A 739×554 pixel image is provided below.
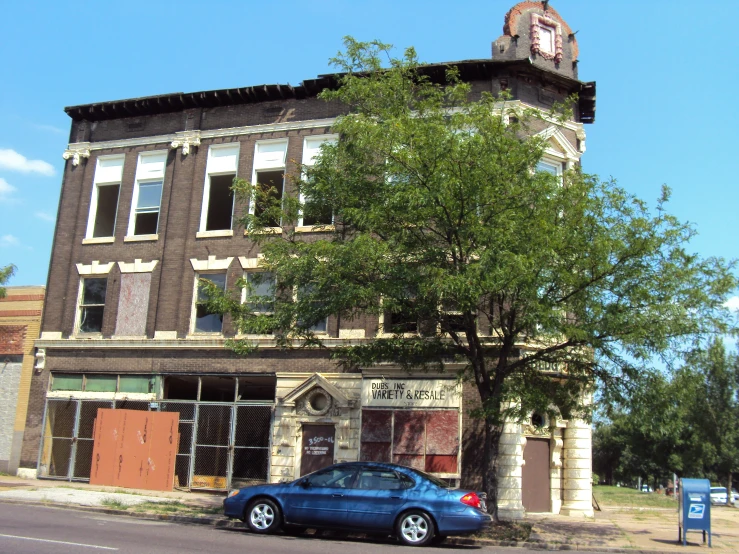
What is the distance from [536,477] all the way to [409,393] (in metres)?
3.98

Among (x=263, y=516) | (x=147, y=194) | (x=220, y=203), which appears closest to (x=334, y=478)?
(x=263, y=516)

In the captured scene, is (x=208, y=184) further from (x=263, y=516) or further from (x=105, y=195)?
(x=263, y=516)

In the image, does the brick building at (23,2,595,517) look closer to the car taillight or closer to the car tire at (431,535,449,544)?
the car tire at (431,535,449,544)

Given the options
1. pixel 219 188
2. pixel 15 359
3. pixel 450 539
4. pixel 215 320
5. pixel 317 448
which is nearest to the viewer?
pixel 450 539

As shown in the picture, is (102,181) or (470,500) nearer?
(470,500)

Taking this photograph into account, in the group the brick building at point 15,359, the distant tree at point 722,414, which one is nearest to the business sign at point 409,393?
the brick building at point 15,359

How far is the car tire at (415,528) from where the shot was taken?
1234 centimetres

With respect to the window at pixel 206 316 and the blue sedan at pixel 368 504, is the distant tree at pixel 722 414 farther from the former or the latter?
A: the blue sedan at pixel 368 504

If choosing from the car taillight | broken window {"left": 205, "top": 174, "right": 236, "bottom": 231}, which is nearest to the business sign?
the car taillight

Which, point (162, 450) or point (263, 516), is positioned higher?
point (162, 450)

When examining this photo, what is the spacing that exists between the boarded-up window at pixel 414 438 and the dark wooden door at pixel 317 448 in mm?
1051

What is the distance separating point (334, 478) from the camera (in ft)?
43.0

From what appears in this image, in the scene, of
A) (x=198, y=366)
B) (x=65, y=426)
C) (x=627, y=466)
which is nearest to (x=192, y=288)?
(x=198, y=366)

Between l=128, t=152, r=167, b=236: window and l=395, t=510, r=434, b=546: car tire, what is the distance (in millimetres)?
14994
